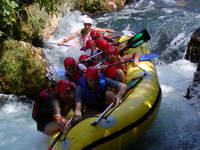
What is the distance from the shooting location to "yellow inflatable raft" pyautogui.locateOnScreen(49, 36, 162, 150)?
11.8 feet

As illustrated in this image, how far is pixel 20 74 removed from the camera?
5.64 metres

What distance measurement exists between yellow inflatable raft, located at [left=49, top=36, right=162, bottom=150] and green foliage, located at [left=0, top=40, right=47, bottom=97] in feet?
5.98

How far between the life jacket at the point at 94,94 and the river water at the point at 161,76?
66cm

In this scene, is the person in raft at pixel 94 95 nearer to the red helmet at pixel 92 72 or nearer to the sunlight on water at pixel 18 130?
the red helmet at pixel 92 72

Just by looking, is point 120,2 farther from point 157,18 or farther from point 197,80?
point 197,80

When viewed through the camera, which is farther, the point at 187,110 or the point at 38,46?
the point at 38,46

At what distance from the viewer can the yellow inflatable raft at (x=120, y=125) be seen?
3.58 meters

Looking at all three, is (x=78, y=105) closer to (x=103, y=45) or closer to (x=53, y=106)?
(x=53, y=106)

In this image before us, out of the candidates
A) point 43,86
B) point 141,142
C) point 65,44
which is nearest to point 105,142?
point 141,142

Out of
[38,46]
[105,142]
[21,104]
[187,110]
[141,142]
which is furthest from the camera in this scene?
[38,46]

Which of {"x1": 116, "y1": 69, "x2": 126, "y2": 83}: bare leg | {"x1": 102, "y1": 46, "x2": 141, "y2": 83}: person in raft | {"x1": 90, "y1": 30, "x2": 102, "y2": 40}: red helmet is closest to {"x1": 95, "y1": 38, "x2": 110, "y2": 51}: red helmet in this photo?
{"x1": 102, "y1": 46, "x2": 141, "y2": 83}: person in raft

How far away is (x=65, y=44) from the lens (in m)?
6.88

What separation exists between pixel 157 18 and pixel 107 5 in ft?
6.77

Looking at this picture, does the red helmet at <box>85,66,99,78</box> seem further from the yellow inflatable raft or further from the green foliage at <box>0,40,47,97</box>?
the green foliage at <box>0,40,47,97</box>
